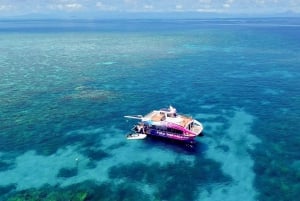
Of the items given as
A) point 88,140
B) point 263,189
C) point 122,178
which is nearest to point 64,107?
point 88,140

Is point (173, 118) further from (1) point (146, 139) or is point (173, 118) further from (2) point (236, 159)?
(2) point (236, 159)

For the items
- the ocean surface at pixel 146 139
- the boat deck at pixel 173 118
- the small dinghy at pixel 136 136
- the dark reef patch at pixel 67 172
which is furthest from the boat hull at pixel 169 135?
the dark reef patch at pixel 67 172

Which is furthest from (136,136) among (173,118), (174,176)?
(174,176)

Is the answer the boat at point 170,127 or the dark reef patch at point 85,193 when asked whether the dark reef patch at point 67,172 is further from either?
the boat at point 170,127

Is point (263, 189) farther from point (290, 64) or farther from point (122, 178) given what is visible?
point (290, 64)

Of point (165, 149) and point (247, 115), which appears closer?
point (165, 149)
